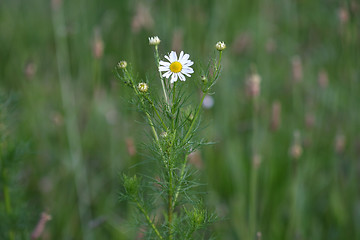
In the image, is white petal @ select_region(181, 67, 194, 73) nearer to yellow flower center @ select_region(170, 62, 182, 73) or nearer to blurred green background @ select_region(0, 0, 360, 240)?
yellow flower center @ select_region(170, 62, 182, 73)

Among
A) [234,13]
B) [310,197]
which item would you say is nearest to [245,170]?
[310,197]

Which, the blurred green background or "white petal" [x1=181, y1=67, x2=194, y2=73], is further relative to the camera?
the blurred green background

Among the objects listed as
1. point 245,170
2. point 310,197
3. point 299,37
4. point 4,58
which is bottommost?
point 310,197

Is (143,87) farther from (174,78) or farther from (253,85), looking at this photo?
(253,85)

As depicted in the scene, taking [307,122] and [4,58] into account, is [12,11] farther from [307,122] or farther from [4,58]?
[307,122]

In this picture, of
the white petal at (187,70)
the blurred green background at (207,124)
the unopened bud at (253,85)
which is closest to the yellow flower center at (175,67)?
the white petal at (187,70)

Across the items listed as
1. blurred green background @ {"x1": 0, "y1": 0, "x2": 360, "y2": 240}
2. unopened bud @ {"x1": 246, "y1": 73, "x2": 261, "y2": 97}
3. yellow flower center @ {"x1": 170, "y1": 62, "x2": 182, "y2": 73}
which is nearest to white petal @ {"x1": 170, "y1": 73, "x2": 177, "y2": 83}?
yellow flower center @ {"x1": 170, "y1": 62, "x2": 182, "y2": 73}

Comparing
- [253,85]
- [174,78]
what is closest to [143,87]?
[174,78]

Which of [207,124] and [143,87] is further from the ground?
[207,124]

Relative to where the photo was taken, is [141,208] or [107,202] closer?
[141,208]
